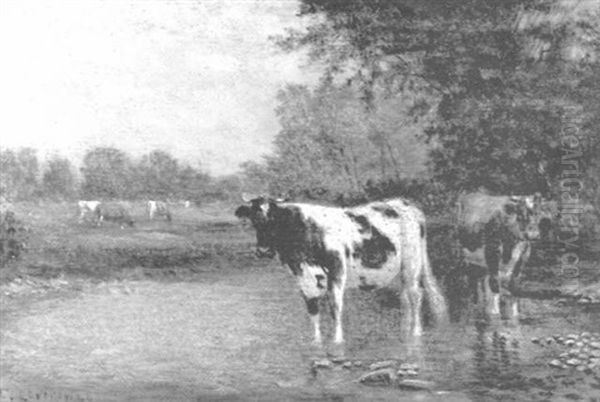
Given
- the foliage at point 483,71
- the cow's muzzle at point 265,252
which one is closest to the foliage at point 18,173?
the cow's muzzle at point 265,252

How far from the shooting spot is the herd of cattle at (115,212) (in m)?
3.87

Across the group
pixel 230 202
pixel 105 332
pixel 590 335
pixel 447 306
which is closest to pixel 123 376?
pixel 105 332

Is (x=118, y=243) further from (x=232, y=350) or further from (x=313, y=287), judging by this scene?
(x=313, y=287)

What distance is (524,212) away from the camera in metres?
3.99

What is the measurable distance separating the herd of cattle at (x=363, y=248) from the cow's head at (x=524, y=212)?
0.30ft

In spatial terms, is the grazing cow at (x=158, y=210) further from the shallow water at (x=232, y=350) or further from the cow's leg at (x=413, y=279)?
the cow's leg at (x=413, y=279)

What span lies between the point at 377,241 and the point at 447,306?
16.6 inches

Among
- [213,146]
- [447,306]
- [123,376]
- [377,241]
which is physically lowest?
[123,376]

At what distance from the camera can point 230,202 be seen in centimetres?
387

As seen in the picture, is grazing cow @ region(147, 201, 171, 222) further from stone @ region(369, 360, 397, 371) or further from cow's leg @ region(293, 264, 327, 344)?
stone @ region(369, 360, 397, 371)

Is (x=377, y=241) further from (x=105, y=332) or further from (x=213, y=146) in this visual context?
(x=105, y=332)

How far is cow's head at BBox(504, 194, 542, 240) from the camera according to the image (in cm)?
399

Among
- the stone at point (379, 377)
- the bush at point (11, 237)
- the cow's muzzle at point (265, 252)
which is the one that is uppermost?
the bush at point (11, 237)

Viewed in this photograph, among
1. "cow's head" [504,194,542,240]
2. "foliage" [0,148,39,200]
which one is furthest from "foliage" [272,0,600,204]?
"foliage" [0,148,39,200]
